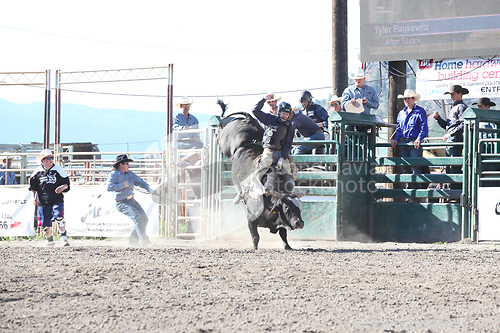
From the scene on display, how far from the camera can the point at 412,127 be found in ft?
37.3

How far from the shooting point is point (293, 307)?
5363mm

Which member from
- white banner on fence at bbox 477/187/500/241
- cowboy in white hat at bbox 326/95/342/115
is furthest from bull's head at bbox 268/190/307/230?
white banner on fence at bbox 477/187/500/241

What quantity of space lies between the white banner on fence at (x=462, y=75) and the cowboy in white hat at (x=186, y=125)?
8.65m

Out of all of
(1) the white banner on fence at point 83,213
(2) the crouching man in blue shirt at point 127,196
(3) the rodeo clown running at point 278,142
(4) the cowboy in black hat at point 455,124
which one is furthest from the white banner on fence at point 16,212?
(4) the cowboy in black hat at point 455,124

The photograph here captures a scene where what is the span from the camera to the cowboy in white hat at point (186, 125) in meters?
12.9

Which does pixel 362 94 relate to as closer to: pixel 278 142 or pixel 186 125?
pixel 278 142

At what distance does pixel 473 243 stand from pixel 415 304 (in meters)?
5.62

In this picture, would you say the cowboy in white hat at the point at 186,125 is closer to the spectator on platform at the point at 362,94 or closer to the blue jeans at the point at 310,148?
the blue jeans at the point at 310,148

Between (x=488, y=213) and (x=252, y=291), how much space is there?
20.2 ft

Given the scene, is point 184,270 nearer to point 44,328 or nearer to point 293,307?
point 293,307

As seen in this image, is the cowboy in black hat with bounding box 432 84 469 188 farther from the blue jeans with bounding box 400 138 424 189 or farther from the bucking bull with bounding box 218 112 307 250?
the bucking bull with bounding box 218 112 307 250

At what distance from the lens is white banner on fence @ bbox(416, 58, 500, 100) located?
1791 cm

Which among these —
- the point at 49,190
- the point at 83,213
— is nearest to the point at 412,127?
the point at 49,190

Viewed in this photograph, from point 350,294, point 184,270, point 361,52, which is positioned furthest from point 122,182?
A: point 361,52
